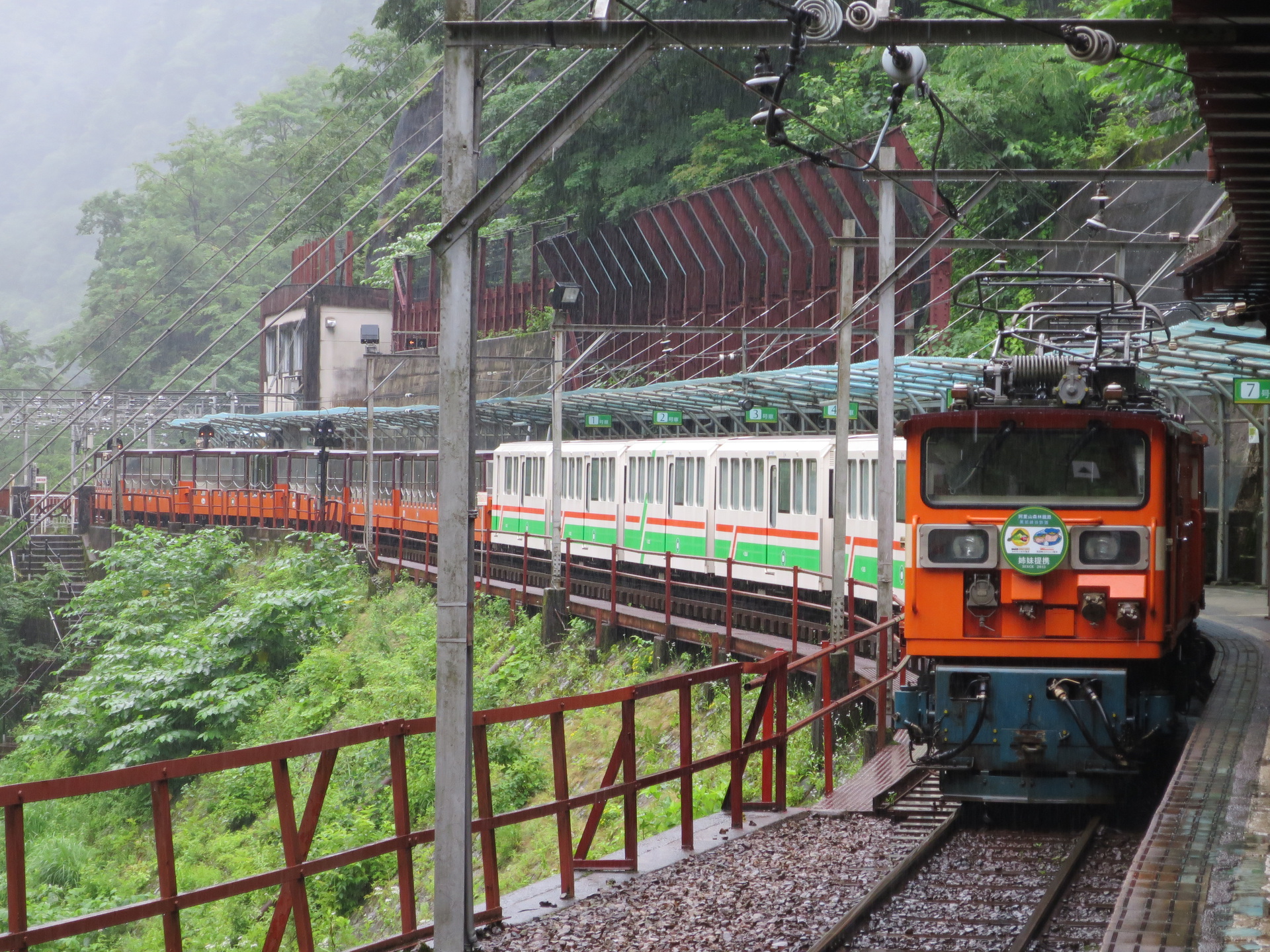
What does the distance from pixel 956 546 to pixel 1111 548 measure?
1.01 meters

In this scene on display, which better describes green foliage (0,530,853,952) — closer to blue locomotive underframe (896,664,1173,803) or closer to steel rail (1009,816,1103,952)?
blue locomotive underframe (896,664,1173,803)

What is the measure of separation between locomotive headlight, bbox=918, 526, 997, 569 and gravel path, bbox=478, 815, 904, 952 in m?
1.91

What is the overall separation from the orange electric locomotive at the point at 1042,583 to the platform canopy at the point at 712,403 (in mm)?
7450

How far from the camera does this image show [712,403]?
27203 mm

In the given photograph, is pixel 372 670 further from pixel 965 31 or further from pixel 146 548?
pixel 965 31

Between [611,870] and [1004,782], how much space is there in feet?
9.77

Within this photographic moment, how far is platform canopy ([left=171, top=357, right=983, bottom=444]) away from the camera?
2072cm

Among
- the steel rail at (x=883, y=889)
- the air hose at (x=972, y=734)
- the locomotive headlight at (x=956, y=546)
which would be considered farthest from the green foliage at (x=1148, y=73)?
the steel rail at (x=883, y=889)

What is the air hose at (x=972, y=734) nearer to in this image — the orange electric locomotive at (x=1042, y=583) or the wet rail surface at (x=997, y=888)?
the orange electric locomotive at (x=1042, y=583)

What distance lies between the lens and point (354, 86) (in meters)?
→ 73.0

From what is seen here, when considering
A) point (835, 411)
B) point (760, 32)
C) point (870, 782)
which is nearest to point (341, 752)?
point (835, 411)

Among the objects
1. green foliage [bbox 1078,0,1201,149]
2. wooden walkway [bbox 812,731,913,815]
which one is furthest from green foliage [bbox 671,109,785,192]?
wooden walkway [bbox 812,731,913,815]

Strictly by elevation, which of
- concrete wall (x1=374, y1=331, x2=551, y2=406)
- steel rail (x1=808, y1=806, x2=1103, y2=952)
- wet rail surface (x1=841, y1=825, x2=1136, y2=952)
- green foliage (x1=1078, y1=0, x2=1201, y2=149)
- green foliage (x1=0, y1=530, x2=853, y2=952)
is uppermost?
green foliage (x1=1078, y1=0, x2=1201, y2=149)

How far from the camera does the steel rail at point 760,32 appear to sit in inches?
236
